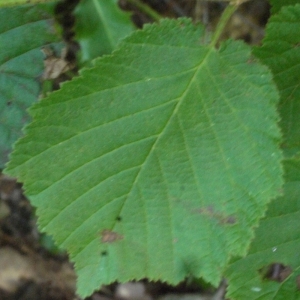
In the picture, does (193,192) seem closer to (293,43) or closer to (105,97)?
(105,97)

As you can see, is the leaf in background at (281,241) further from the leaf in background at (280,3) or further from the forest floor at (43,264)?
the forest floor at (43,264)

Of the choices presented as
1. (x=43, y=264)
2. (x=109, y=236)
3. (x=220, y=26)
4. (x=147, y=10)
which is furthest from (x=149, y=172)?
(x=43, y=264)

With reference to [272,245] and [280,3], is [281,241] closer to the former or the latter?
[272,245]

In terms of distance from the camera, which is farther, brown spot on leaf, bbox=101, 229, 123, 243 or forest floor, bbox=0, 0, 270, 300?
forest floor, bbox=0, 0, 270, 300

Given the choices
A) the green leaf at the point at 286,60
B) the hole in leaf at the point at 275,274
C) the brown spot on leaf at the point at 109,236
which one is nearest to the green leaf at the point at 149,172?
the brown spot on leaf at the point at 109,236

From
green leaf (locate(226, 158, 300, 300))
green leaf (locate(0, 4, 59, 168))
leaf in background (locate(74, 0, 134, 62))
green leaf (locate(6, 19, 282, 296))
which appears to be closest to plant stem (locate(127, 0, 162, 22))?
leaf in background (locate(74, 0, 134, 62))

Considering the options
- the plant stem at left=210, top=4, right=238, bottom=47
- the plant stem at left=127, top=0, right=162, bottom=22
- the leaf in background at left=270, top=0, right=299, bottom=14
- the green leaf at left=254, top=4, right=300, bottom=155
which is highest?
the plant stem at left=127, top=0, right=162, bottom=22

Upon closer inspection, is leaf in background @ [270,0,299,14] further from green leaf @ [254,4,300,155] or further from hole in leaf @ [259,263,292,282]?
hole in leaf @ [259,263,292,282]
